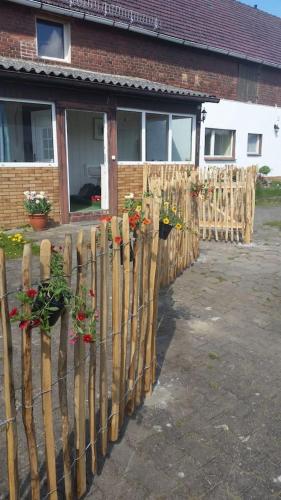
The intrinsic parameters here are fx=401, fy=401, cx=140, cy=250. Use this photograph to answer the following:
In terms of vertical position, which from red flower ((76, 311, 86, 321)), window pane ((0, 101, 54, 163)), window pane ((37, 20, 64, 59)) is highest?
window pane ((37, 20, 64, 59))

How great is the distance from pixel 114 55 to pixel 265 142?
879 cm

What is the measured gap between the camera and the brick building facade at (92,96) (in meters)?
8.95

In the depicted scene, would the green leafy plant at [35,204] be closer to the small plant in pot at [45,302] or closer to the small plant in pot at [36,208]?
the small plant in pot at [36,208]

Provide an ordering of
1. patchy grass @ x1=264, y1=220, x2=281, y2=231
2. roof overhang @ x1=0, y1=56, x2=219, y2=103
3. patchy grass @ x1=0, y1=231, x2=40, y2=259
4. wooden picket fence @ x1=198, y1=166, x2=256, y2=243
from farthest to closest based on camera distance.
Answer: patchy grass @ x1=264, y1=220, x2=281, y2=231, roof overhang @ x1=0, y1=56, x2=219, y2=103, wooden picket fence @ x1=198, y1=166, x2=256, y2=243, patchy grass @ x1=0, y1=231, x2=40, y2=259

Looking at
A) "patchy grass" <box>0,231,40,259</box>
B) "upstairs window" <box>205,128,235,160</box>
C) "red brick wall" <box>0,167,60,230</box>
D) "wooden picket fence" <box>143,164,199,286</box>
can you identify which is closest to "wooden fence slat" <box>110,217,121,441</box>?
"wooden picket fence" <box>143,164,199,286</box>

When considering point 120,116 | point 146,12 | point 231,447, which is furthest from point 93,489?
point 146,12

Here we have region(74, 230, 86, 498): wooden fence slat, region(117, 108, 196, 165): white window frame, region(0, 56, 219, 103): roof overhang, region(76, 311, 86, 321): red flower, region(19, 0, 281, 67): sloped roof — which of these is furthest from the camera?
region(19, 0, 281, 67): sloped roof

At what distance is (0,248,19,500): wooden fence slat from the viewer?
1597 millimetres

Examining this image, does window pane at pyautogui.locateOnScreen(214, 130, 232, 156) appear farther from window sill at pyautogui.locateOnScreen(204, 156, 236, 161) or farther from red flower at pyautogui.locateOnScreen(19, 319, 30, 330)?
red flower at pyautogui.locateOnScreen(19, 319, 30, 330)

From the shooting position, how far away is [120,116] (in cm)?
1140

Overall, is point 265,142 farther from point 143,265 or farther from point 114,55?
point 143,265

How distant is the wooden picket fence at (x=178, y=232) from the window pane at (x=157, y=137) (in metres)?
5.45

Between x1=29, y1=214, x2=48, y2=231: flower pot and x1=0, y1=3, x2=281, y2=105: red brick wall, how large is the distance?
15.3 feet

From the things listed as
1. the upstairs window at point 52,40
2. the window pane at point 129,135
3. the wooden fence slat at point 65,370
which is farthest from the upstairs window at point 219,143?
the wooden fence slat at point 65,370
